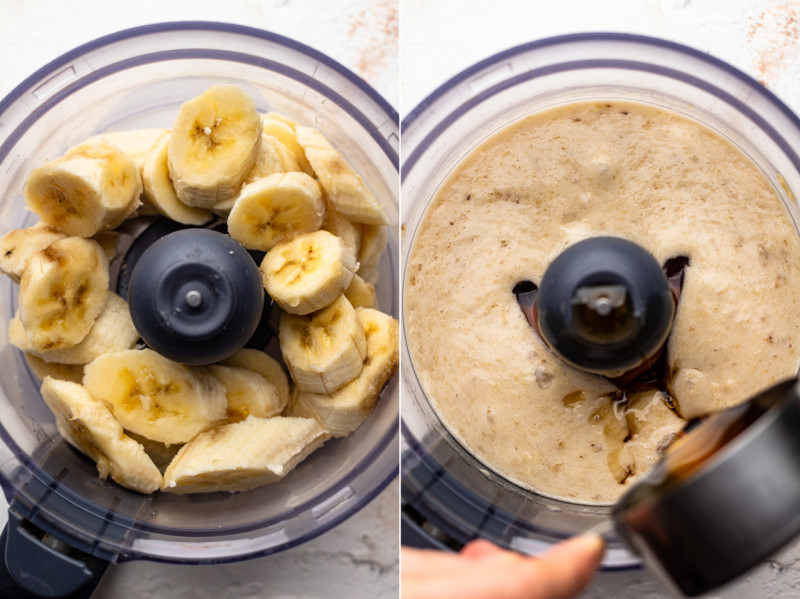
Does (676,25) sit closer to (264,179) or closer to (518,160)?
(518,160)

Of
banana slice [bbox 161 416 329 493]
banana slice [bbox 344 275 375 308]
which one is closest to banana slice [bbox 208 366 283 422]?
banana slice [bbox 161 416 329 493]

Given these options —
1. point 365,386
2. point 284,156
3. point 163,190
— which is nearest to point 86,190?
point 163,190

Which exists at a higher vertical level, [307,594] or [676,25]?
[676,25]

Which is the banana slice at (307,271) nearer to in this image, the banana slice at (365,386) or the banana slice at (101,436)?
the banana slice at (365,386)

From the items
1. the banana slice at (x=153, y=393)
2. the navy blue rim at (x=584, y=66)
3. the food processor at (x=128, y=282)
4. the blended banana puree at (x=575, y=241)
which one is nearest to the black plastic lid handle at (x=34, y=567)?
the food processor at (x=128, y=282)

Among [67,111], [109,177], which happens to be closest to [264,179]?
[109,177]

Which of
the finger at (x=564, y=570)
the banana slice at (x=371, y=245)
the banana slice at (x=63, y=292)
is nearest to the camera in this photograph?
the finger at (x=564, y=570)
